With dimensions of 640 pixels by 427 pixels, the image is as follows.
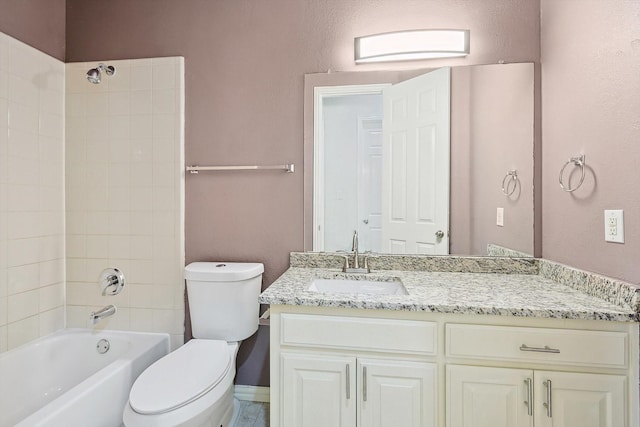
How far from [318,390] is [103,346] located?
1.38 metres

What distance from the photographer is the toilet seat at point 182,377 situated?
125 centimetres

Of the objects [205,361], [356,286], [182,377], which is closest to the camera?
[182,377]

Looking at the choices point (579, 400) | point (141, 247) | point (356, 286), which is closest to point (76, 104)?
point (141, 247)

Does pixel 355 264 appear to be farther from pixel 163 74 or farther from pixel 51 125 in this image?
pixel 51 125

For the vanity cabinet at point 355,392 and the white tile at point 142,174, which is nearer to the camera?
the vanity cabinet at point 355,392

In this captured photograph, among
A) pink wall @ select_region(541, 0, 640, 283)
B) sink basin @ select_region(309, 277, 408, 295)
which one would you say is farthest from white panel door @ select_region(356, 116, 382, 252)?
pink wall @ select_region(541, 0, 640, 283)

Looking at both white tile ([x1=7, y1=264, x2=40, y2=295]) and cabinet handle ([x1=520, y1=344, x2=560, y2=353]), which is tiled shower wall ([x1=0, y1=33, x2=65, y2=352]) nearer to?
white tile ([x1=7, y1=264, x2=40, y2=295])

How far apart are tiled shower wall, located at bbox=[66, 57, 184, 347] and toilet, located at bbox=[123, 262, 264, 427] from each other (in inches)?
12.4

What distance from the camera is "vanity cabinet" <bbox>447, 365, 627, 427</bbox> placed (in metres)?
1.12

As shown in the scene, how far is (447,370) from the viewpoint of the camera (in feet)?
3.94

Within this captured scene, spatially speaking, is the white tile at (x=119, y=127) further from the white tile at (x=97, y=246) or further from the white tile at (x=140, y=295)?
the white tile at (x=140, y=295)

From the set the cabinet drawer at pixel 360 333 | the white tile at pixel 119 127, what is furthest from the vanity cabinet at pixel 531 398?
the white tile at pixel 119 127

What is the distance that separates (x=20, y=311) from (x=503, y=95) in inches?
107

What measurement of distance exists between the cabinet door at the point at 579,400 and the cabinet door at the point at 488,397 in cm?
4
